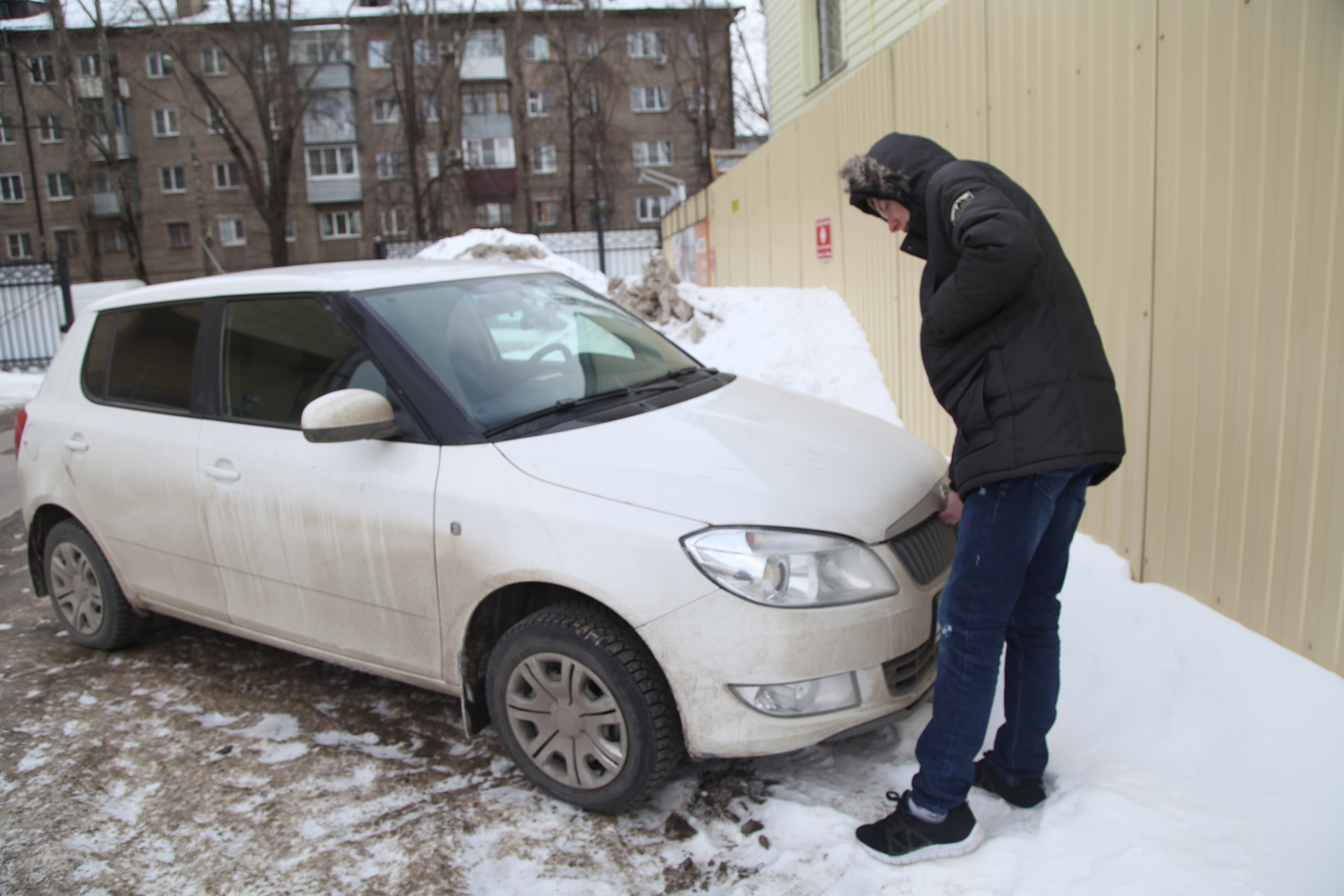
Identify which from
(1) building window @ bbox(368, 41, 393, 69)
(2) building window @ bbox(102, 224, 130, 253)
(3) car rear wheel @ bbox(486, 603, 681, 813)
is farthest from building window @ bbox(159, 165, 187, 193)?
(3) car rear wheel @ bbox(486, 603, 681, 813)

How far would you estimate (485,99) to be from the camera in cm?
4366

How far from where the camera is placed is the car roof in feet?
11.3

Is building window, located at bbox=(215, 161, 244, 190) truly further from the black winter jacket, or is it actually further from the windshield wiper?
the black winter jacket

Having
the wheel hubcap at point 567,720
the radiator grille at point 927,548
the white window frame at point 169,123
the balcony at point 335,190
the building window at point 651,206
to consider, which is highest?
the white window frame at point 169,123

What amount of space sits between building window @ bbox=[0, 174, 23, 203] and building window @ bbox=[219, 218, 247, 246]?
32.5 ft

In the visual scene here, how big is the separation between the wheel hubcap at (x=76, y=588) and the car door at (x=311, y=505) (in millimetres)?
1086

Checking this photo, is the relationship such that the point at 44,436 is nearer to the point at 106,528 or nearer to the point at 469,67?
the point at 106,528

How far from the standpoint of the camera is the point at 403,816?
9.48 ft

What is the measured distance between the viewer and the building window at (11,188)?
43250 mm

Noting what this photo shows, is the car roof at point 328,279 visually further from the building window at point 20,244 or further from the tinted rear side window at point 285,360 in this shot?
the building window at point 20,244

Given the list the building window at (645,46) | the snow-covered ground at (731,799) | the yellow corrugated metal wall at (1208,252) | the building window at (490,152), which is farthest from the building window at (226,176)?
the snow-covered ground at (731,799)

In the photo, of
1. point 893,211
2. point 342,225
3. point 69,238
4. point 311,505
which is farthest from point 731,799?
point 69,238

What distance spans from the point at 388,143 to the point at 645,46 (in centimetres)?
1328

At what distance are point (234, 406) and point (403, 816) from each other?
1725 millimetres
